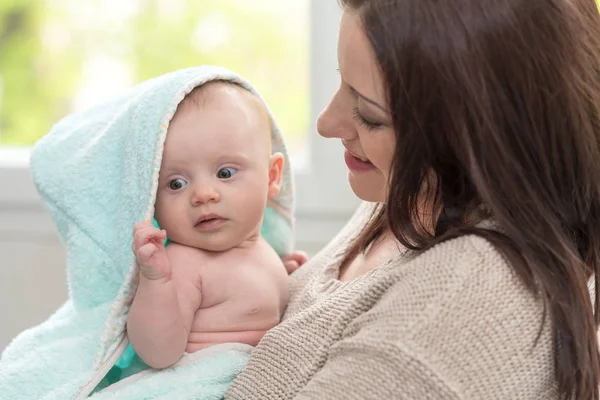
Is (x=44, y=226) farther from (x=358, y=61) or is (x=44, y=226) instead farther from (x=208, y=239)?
(x=358, y=61)

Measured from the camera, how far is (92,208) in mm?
1220

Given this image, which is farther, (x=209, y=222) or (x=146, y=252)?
(x=209, y=222)

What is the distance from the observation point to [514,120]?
2.82 feet

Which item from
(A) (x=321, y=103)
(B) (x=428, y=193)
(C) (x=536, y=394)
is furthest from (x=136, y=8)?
(C) (x=536, y=394)

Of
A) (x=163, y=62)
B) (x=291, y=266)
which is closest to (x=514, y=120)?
(x=291, y=266)

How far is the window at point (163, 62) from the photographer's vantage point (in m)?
1.87

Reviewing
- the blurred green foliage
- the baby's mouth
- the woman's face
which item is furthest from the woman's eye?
the blurred green foliage

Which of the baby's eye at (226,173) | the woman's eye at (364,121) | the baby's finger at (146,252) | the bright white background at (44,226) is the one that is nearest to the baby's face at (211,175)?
the baby's eye at (226,173)

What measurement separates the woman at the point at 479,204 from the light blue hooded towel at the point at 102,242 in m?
0.24

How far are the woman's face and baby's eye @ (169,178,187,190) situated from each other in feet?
0.81

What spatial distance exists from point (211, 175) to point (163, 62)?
1.16m

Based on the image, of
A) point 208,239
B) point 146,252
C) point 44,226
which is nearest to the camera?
point 146,252

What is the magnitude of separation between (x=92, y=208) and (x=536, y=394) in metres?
0.71

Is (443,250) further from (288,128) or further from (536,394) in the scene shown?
(288,128)
